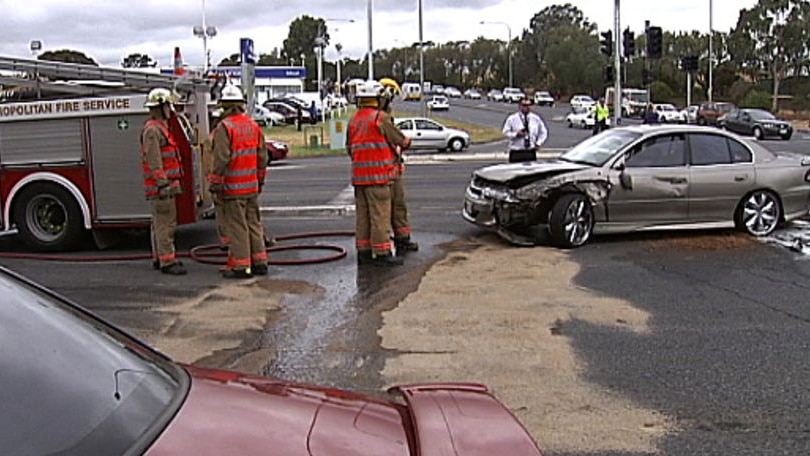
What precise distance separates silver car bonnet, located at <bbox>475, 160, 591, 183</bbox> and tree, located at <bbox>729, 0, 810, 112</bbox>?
67.6 metres

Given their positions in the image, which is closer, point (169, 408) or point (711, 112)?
point (169, 408)

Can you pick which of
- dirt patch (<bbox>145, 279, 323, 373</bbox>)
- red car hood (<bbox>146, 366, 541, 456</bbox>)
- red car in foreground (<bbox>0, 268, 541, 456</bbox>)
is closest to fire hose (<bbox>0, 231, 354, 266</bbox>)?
dirt patch (<bbox>145, 279, 323, 373</bbox>)

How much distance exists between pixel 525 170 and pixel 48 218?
19.2ft

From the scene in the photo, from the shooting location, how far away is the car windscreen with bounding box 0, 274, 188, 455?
2.10 metres

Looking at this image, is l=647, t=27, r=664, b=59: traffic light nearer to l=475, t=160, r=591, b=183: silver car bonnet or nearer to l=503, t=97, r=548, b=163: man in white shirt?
l=503, t=97, r=548, b=163: man in white shirt

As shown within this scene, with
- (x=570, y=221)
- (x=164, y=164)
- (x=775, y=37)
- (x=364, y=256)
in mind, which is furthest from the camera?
(x=775, y=37)

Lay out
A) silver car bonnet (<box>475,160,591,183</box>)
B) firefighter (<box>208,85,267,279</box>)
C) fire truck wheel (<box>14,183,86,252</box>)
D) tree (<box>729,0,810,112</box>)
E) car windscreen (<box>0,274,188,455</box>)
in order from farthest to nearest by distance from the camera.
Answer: tree (<box>729,0,810,112</box>) < fire truck wheel (<box>14,183,86,252</box>) < silver car bonnet (<box>475,160,591,183</box>) < firefighter (<box>208,85,267,279</box>) < car windscreen (<box>0,274,188,455</box>)

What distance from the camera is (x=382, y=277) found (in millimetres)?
9461

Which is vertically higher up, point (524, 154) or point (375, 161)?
point (375, 161)

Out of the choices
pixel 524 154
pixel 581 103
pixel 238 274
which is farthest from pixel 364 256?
pixel 581 103

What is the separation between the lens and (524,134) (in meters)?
13.9

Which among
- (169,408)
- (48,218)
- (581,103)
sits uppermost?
(581,103)

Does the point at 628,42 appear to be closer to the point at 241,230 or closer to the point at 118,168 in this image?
the point at 118,168

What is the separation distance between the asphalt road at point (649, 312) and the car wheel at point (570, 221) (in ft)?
0.79
